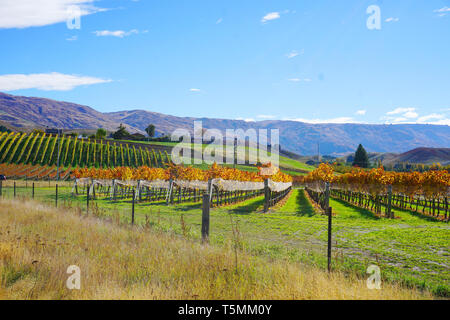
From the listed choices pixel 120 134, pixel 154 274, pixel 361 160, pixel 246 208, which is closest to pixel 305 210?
pixel 246 208

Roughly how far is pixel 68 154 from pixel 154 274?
76.3 m

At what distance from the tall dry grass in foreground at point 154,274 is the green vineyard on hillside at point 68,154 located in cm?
6579

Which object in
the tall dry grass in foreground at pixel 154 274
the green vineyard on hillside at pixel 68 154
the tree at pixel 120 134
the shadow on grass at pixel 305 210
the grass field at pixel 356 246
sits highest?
the tree at pixel 120 134

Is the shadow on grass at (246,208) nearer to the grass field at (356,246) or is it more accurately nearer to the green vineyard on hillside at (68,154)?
the grass field at (356,246)

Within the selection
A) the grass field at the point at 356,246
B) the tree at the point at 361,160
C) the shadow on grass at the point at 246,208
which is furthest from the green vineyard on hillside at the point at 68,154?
the grass field at the point at 356,246

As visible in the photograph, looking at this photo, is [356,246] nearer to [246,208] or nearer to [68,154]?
[246,208]

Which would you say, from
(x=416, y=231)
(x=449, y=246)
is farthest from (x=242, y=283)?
(x=416, y=231)

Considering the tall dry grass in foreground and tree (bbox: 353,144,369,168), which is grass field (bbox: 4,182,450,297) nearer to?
the tall dry grass in foreground

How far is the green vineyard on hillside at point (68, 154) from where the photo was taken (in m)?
69.3

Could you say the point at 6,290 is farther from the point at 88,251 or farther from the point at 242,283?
the point at 242,283

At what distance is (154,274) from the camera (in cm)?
533

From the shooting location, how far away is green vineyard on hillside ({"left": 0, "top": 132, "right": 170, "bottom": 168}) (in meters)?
69.3

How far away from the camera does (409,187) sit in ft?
77.2
